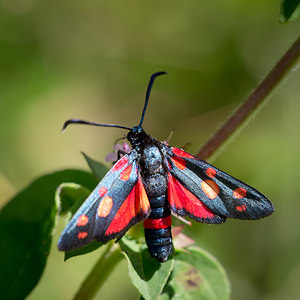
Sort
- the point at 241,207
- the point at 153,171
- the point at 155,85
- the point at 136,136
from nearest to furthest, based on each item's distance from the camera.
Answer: the point at 241,207 → the point at 153,171 → the point at 136,136 → the point at 155,85

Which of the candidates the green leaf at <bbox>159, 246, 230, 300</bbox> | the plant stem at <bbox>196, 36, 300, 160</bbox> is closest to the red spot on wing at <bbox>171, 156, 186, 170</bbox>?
the plant stem at <bbox>196, 36, 300, 160</bbox>

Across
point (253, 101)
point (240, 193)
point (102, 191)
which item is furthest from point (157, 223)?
point (253, 101)

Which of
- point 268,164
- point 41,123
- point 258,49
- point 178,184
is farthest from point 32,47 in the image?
point 178,184

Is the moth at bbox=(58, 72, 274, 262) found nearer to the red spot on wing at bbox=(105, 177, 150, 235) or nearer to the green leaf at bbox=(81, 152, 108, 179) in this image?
the red spot on wing at bbox=(105, 177, 150, 235)

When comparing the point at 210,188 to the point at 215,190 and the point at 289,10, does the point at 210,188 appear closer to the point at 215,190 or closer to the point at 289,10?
the point at 215,190

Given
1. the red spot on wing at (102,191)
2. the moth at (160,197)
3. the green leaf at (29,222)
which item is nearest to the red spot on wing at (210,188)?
the moth at (160,197)

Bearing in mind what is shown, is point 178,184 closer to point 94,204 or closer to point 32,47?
point 94,204
